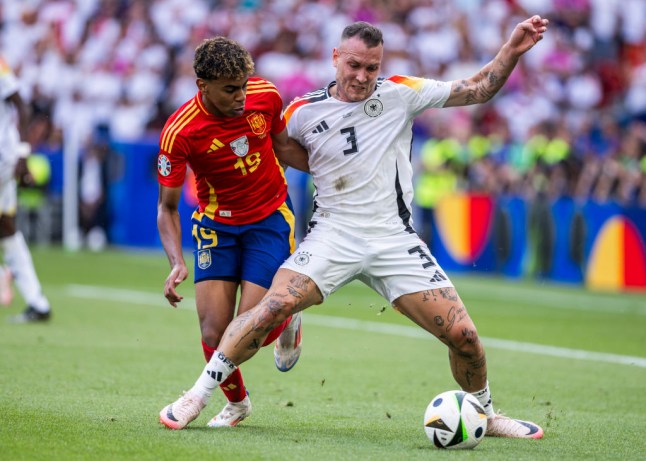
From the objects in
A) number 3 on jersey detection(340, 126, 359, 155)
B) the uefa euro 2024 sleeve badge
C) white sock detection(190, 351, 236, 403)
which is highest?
number 3 on jersey detection(340, 126, 359, 155)

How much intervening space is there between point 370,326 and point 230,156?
646cm

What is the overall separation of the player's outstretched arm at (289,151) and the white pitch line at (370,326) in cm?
458

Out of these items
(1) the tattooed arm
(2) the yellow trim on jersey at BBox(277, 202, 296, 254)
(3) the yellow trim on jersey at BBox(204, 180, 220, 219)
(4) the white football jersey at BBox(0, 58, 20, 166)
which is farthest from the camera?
(4) the white football jersey at BBox(0, 58, 20, 166)

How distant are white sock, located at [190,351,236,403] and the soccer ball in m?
1.17

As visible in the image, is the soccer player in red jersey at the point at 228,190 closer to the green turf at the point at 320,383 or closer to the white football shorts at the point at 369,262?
the white football shorts at the point at 369,262

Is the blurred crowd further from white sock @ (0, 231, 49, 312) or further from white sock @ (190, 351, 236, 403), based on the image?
white sock @ (190, 351, 236, 403)

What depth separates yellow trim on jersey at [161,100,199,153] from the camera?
6.99 metres

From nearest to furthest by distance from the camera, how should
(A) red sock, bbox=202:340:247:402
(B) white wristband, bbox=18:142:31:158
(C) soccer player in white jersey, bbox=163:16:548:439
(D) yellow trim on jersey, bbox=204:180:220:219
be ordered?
(C) soccer player in white jersey, bbox=163:16:548:439, (A) red sock, bbox=202:340:247:402, (D) yellow trim on jersey, bbox=204:180:220:219, (B) white wristband, bbox=18:142:31:158

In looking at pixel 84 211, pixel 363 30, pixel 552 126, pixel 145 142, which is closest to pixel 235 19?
pixel 145 142

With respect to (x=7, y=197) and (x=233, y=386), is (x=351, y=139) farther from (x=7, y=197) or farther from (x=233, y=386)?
(x=7, y=197)

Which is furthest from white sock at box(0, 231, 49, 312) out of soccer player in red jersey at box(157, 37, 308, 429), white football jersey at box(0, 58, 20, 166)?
soccer player in red jersey at box(157, 37, 308, 429)

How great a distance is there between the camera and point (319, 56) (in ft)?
79.5

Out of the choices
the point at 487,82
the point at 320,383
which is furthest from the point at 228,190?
the point at 320,383

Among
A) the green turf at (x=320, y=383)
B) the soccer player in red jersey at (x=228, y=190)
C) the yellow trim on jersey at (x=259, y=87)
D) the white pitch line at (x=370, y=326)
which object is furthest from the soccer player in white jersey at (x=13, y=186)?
the yellow trim on jersey at (x=259, y=87)
